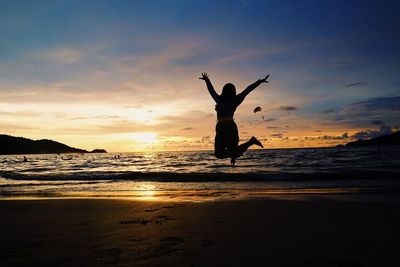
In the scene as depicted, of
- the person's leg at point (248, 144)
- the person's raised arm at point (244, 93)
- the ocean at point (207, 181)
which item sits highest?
the person's raised arm at point (244, 93)

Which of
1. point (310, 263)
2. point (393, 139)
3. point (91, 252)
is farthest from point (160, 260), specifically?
point (393, 139)

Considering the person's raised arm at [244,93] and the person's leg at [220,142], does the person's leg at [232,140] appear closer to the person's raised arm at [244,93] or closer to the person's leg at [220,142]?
Result: the person's leg at [220,142]


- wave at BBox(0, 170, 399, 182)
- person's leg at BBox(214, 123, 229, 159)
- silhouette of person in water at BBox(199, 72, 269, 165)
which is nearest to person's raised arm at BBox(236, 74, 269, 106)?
silhouette of person in water at BBox(199, 72, 269, 165)

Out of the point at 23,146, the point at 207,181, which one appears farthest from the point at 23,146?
the point at 207,181

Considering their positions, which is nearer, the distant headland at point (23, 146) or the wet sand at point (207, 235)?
the wet sand at point (207, 235)

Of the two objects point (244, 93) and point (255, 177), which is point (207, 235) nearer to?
point (244, 93)

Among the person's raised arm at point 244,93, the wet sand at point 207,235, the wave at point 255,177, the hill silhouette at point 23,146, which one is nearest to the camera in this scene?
the wet sand at point 207,235

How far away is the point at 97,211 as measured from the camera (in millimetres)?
7934

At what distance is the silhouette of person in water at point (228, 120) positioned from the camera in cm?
739

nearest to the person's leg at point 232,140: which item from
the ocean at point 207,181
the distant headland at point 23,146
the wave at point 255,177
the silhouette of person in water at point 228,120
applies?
the silhouette of person in water at point 228,120

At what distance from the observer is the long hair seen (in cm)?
737

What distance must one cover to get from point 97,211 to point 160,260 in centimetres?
430

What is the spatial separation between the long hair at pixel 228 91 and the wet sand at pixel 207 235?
2493 millimetres

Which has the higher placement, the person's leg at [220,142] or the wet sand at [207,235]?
the person's leg at [220,142]
